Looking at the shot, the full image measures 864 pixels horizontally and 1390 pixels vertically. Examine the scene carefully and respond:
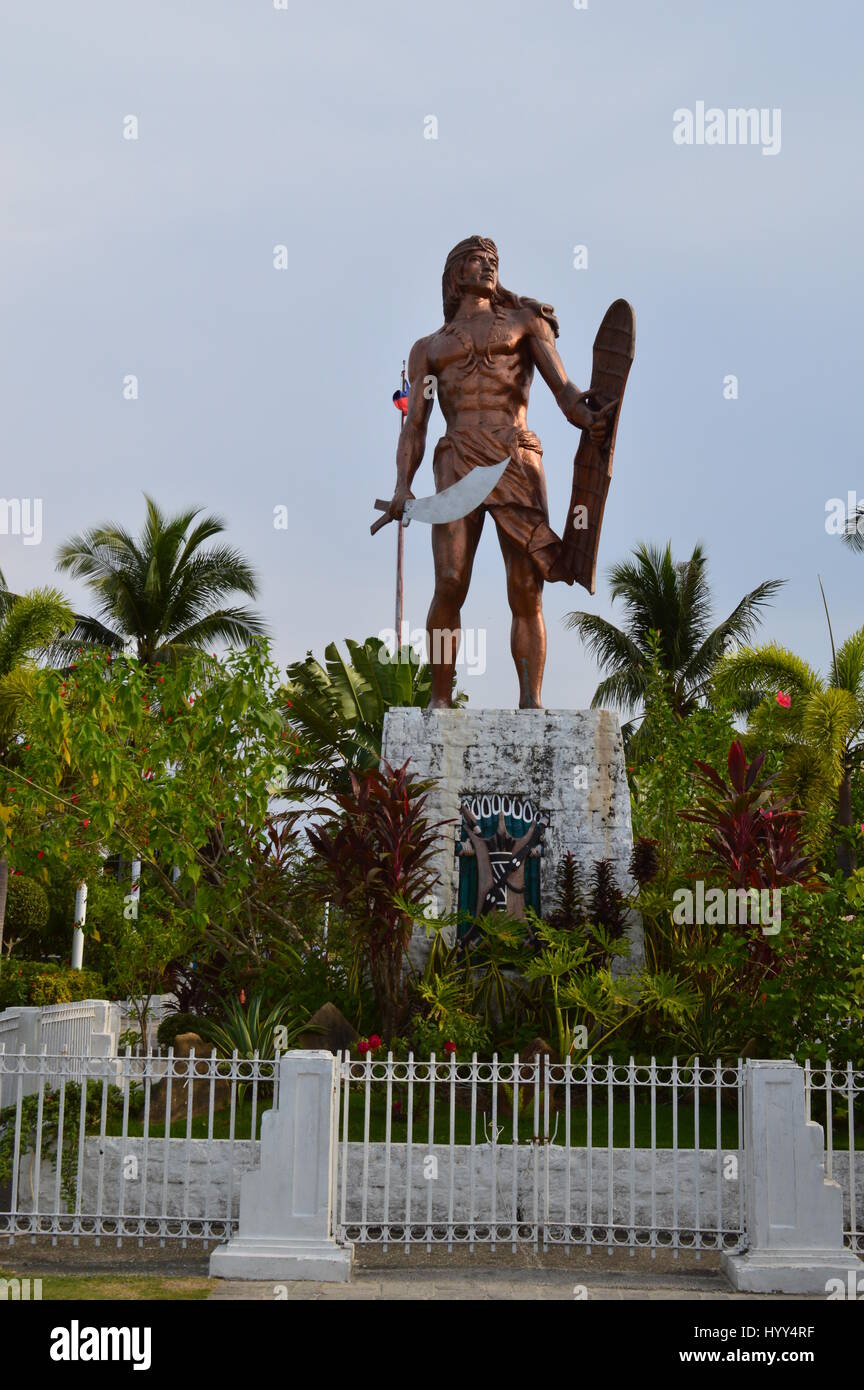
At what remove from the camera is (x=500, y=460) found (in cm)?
1066

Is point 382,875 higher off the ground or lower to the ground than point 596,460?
lower

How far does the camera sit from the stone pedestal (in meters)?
9.93

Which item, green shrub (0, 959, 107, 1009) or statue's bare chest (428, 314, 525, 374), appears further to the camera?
green shrub (0, 959, 107, 1009)

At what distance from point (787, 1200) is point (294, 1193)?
2.37 metres

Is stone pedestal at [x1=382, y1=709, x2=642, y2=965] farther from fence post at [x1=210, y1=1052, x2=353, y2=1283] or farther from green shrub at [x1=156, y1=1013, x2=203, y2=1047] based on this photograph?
fence post at [x1=210, y1=1052, x2=353, y2=1283]

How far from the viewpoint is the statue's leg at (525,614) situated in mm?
10594

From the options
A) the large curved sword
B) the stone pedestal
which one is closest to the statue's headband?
the large curved sword

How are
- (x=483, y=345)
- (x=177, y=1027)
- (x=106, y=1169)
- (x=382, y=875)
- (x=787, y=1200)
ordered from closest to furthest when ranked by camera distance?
(x=787, y=1200) → (x=106, y=1169) → (x=382, y=875) → (x=177, y=1027) → (x=483, y=345)

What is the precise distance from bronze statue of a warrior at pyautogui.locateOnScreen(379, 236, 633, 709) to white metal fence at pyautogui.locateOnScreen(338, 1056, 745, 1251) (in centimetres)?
381

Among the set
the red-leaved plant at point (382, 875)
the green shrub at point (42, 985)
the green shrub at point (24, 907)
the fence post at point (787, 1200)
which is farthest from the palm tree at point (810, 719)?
the green shrub at point (24, 907)

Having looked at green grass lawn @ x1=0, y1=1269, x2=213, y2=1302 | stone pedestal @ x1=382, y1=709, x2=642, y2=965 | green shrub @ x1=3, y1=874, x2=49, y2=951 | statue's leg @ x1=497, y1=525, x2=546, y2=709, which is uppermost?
statue's leg @ x1=497, y1=525, x2=546, y2=709

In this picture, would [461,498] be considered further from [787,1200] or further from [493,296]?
[787,1200]

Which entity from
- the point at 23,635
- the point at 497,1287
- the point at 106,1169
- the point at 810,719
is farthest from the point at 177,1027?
the point at 23,635

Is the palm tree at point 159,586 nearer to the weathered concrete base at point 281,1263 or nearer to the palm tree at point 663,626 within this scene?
the palm tree at point 663,626
